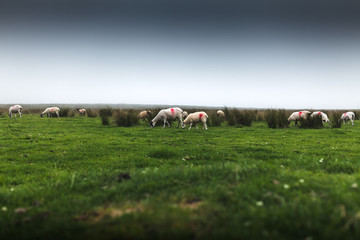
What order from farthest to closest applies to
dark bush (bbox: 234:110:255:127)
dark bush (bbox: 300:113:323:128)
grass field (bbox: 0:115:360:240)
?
dark bush (bbox: 234:110:255:127)
dark bush (bbox: 300:113:323:128)
grass field (bbox: 0:115:360:240)

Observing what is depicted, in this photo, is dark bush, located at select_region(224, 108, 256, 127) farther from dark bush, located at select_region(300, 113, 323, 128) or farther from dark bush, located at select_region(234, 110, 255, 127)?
dark bush, located at select_region(300, 113, 323, 128)

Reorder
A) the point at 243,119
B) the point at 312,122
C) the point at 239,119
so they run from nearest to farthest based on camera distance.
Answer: the point at 312,122, the point at 243,119, the point at 239,119

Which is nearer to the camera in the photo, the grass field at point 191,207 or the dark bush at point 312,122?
the grass field at point 191,207

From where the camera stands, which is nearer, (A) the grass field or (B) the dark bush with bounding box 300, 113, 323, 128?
(A) the grass field

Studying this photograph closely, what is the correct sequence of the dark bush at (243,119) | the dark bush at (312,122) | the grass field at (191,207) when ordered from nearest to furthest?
the grass field at (191,207) < the dark bush at (312,122) < the dark bush at (243,119)

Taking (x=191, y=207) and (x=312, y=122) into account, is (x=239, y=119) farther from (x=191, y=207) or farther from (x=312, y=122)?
(x=191, y=207)

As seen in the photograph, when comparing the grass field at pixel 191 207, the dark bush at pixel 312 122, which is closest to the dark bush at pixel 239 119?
the dark bush at pixel 312 122

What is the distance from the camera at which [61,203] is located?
3.72 meters

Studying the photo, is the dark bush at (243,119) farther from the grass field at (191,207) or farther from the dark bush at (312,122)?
the grass field at (191,207)

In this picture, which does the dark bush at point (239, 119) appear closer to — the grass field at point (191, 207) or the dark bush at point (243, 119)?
the dark bush at point (243, 119)

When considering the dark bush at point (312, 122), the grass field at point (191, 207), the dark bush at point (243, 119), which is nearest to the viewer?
the grass field at point (191, 207)

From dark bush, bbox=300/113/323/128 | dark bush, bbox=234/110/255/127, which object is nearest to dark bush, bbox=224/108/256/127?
dark bush, bbox=234/110/255/127

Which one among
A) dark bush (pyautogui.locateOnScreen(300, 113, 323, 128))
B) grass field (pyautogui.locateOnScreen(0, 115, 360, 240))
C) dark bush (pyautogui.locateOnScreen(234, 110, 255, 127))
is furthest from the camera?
dark bush (pyautogui.locateOnScreen(234, 110, 255, 127))

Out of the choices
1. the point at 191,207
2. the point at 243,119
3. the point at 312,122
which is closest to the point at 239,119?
the point at 243,119
